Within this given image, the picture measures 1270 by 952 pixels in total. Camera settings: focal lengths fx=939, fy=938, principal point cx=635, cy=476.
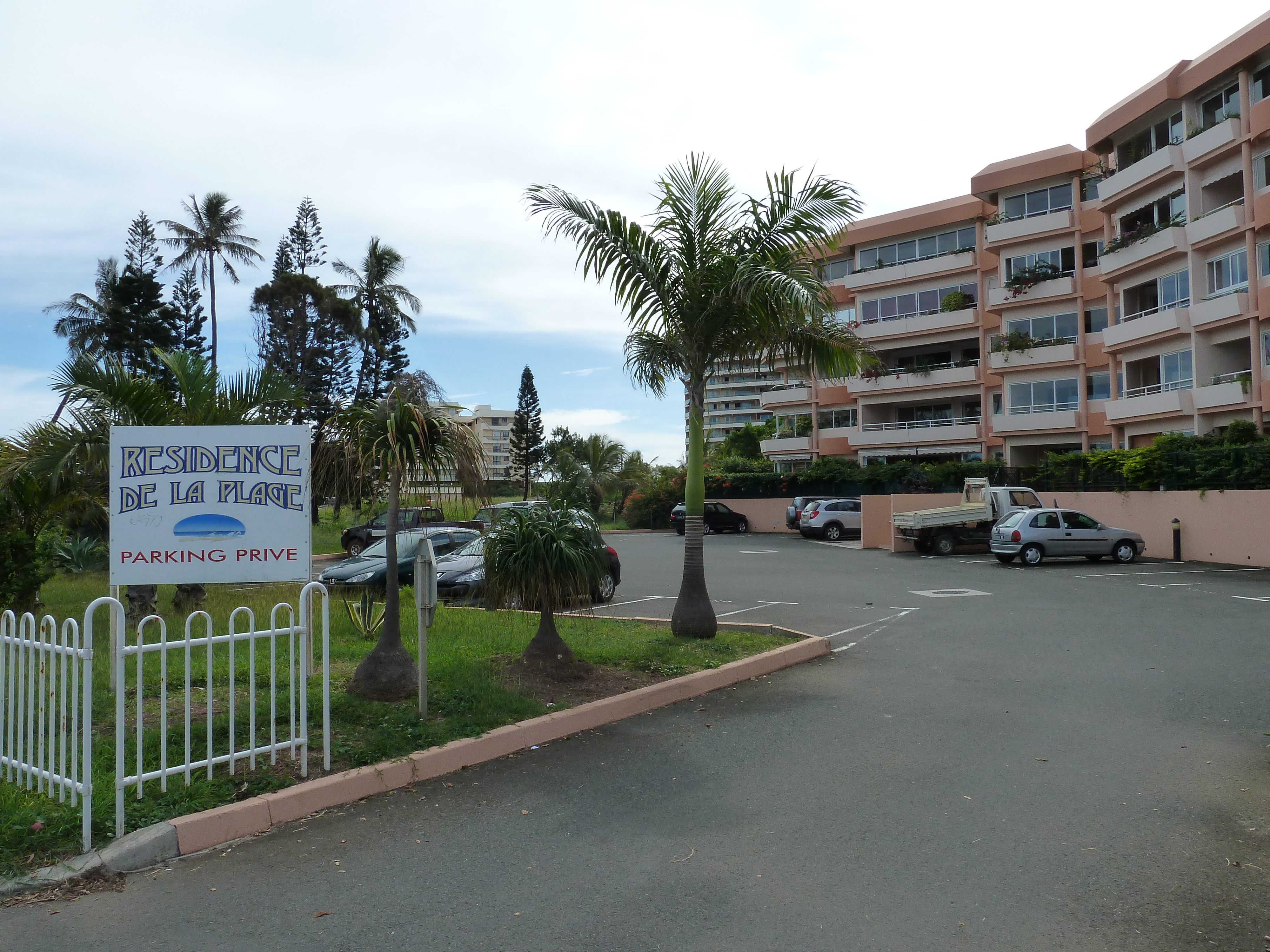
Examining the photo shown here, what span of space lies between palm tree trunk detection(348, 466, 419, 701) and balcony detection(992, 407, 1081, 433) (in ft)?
128

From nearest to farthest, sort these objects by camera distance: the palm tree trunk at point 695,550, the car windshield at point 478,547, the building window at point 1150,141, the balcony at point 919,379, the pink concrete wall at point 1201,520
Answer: the car windshield at point 478,547 < the palm tree trunk at point 695,550 < the pink concrete wall at point 1201,520 < the building window at point 1150,141 < the balcony at point 919,379

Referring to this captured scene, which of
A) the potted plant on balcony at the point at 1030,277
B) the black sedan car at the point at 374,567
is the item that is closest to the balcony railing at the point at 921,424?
the potted plant on balcony at the point at 1030,277

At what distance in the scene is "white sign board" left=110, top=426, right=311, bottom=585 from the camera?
7.23 metres

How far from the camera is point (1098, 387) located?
4103 cm

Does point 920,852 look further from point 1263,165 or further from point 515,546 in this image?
point 1263,165

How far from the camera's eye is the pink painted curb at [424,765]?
5.33 meters

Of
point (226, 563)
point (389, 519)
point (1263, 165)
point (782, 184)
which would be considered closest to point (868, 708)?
point (389, 519)

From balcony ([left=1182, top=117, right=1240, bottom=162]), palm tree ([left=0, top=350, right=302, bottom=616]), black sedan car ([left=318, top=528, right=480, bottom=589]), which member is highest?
balcony ([left=1182, top=117, right=1240, bottom=162])

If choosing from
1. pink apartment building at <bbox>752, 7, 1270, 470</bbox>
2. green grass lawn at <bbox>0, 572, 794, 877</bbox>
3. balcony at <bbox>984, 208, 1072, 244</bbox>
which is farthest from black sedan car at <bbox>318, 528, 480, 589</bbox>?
balcony at <bbox>984, 208, 1072, 244</bbox>

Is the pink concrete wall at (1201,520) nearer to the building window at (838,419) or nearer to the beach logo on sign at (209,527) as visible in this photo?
the building window at (838,419)

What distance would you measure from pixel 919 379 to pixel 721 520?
12654mm

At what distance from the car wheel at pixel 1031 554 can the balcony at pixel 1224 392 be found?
1114 centimetres

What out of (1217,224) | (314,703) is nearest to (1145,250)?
(1217,224)

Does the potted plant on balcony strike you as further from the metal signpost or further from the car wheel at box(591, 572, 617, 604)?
the metal signpost
